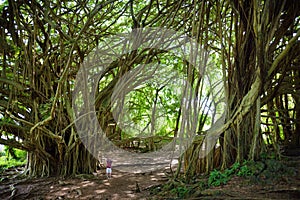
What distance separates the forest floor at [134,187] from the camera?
7.34 ft

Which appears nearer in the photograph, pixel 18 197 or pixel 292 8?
pixel 292 8

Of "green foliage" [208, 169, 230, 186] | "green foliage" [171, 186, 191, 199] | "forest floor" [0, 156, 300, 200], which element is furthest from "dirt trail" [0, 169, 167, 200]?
"green foliage" [208, 169, 230, 186]

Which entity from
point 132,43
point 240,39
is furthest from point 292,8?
point 132,43

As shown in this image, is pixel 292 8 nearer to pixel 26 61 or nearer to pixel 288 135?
pixel 288 135

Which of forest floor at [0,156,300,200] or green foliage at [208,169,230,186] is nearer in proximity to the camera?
forest floor at [0,156,300,200]

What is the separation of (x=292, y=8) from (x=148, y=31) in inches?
72.4

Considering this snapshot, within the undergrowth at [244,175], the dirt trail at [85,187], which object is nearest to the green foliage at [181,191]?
the undergrowth at [244,175]

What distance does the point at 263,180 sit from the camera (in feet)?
7.79

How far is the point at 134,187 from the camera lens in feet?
11.9

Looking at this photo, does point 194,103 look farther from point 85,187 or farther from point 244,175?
point 85,187

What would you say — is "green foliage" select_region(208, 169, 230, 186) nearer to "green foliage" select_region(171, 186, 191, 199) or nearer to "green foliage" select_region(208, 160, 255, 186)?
"green foliage" select_region(208, 160, 255, 186)

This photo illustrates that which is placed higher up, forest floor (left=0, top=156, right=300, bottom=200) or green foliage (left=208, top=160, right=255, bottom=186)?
green foliage (left=208, top=160, right=255, bottom=186)

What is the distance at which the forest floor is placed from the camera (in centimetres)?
224

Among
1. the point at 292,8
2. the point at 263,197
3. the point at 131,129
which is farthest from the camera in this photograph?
the point at 131,129
